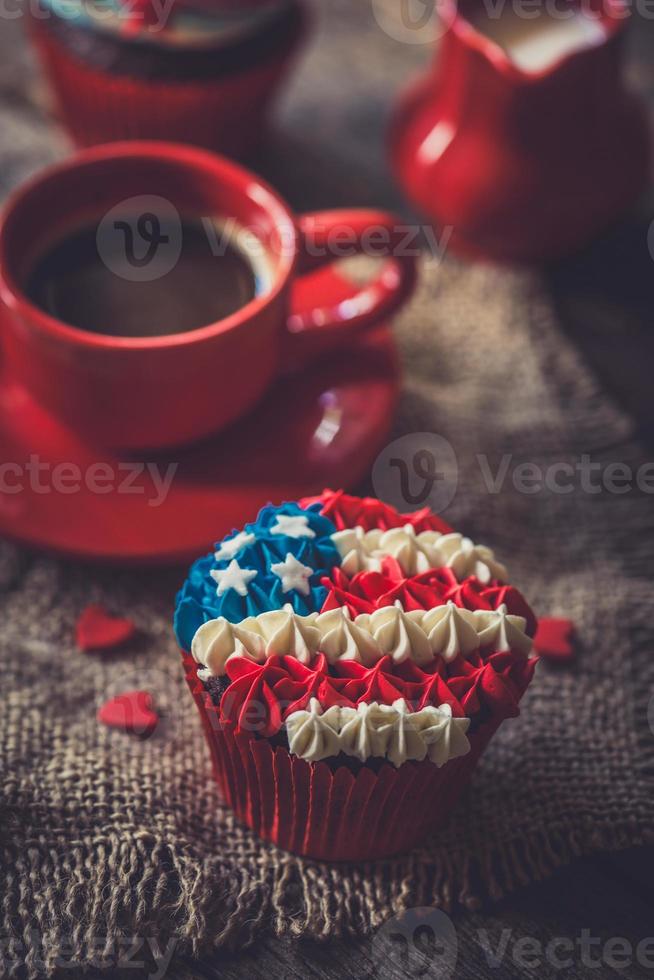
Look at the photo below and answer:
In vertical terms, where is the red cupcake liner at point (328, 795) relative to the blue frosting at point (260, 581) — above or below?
below

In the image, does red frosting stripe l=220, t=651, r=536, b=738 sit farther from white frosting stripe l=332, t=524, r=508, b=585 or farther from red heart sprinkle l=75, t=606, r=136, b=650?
red heart sprinkle l=75, t=606, r=136, b=650

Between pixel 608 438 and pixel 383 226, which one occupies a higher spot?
pixel 383 226

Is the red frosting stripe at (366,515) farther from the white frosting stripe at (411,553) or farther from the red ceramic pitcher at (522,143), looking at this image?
the red ceramic pitcher at (522,143)

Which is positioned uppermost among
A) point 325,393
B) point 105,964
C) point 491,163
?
point 491,163

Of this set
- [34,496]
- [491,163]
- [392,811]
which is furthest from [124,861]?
[491,163]

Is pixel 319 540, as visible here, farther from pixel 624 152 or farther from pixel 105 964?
pixel 624 152

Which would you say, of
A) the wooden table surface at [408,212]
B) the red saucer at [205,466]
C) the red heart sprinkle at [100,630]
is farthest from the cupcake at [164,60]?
the red heart sprinkle at [100,630]

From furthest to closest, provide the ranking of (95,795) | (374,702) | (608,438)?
(608,438)
(95,795)
(374,702)

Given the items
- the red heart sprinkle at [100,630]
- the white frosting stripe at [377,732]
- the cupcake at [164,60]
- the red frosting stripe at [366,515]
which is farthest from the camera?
the cupcake at [164,60]
